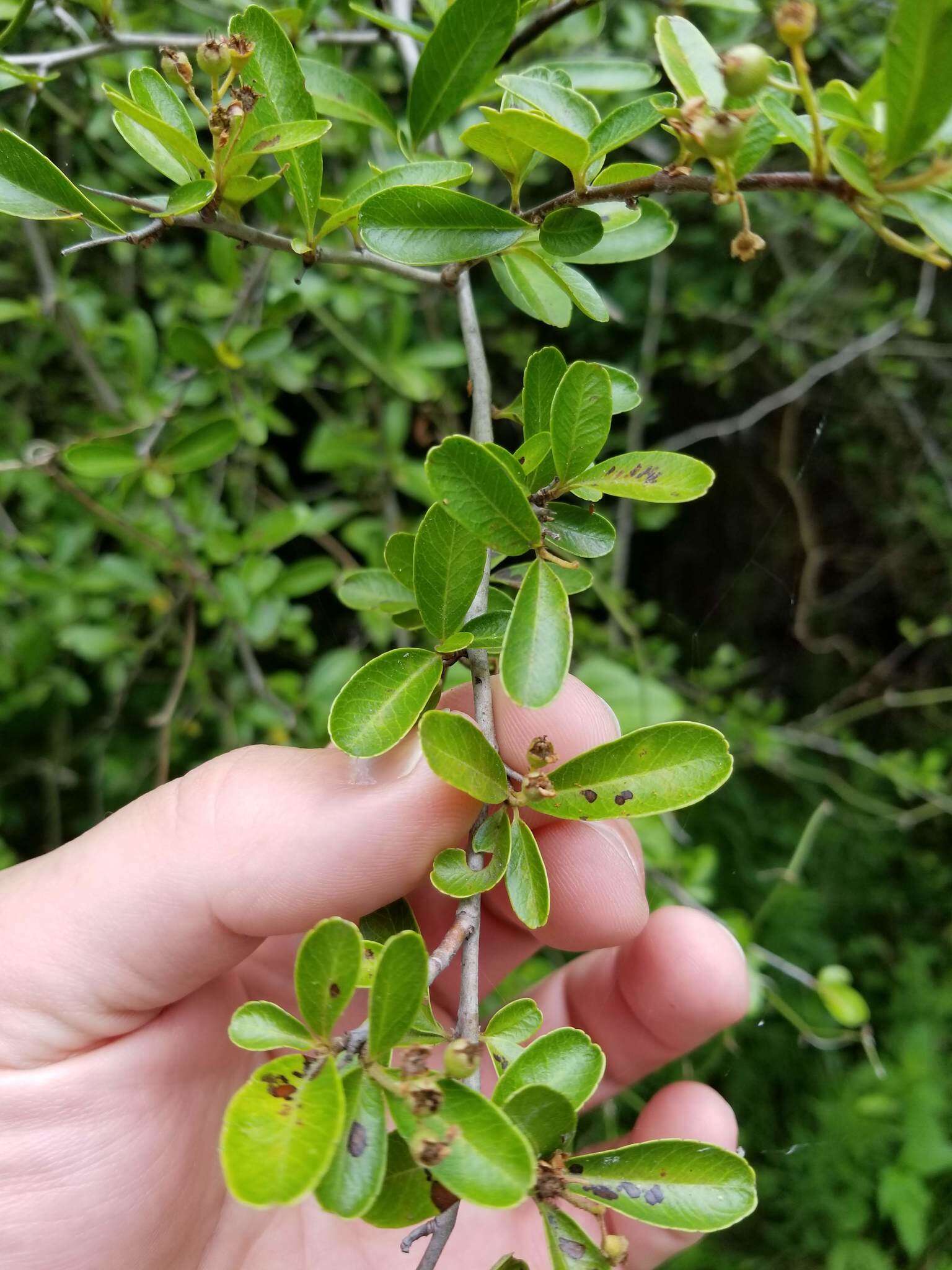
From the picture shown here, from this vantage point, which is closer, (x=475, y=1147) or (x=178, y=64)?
(x=475, y=1147)

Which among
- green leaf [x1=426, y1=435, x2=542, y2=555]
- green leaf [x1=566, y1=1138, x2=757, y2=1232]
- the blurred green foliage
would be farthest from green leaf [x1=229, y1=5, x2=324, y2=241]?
green leaf [x1=566, y1=1138, x2=757, y2=1232]

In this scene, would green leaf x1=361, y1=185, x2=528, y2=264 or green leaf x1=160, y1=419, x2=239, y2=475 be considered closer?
green leaf x1=361, y1=185, x2=528, y2=264

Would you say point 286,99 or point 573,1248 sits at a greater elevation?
point 286,99

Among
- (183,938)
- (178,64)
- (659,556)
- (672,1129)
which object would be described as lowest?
(659,556)

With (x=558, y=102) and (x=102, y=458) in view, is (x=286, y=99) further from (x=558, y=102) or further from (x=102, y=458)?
(x=102, y=458)

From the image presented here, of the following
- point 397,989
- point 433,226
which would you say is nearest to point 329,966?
point 397,989

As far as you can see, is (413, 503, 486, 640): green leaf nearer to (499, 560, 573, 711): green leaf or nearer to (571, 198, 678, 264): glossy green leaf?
(499, 560, 573, 711): green leaf


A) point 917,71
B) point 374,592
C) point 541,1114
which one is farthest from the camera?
point 374,592
